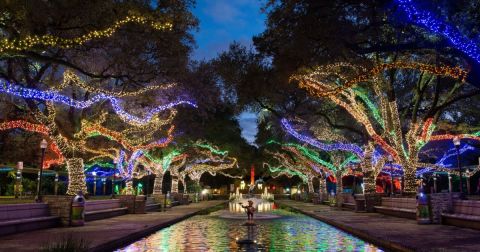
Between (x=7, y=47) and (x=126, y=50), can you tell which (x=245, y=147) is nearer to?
(x=126, y=50)

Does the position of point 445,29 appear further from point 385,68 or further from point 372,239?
point 385,68

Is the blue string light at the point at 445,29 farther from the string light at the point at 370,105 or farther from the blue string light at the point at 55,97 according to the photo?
the string light at the point at 370,105

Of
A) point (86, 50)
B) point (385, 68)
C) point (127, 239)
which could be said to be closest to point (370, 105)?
point (385, 68)

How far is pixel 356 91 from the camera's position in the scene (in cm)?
2608

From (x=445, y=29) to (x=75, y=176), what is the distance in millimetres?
19398

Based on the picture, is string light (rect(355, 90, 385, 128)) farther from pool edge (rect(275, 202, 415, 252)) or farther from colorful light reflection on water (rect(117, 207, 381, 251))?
colorful light reflection on water (rect(117, 207, 381, 251))

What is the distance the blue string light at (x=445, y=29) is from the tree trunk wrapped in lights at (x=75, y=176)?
18.6 m

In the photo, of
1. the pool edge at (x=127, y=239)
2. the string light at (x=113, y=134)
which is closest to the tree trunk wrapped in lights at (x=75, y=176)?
the string light at (x=113, y=134)

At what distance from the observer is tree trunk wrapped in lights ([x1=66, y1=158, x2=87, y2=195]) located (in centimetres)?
2506

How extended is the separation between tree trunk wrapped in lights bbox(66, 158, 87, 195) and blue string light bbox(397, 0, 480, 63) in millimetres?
18565

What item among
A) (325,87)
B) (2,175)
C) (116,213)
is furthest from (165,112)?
(2,175)

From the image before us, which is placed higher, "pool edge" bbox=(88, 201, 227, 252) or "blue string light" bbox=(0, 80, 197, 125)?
"blue string light" bbox=(0, 80, 197, 125)

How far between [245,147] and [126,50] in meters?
59.4

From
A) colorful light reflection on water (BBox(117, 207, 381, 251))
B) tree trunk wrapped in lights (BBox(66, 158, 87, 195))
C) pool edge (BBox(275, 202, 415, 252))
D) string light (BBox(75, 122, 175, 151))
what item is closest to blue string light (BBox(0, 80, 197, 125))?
string light (BBox(75, 122, 175, 151))
